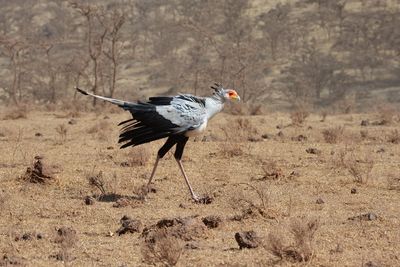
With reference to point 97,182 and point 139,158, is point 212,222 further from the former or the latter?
point 139,158

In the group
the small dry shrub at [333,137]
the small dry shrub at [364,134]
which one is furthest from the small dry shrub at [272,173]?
the small dry shrub at [364,134]

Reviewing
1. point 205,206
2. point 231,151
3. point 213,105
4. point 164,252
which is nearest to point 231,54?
point 231,151

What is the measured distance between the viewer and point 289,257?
472 centimetres

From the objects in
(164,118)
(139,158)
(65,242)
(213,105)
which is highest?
(213,105)

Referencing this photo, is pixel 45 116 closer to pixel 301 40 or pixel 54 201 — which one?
pixel 54 201

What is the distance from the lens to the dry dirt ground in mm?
4863

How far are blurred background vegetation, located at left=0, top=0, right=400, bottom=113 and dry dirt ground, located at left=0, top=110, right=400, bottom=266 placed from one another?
18.8m

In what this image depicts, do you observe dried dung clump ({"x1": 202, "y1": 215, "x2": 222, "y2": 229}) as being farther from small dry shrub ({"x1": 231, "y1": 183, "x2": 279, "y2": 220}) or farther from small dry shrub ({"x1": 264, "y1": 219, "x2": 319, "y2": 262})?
small dry shrub ({"x1": 264, "y1": 219, "x2": 319, "y2": 262})

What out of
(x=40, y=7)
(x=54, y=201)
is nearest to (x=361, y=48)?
(x=40, y=7)

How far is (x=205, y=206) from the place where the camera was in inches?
270

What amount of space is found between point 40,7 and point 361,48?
118 feet

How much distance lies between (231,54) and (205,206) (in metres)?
28.3

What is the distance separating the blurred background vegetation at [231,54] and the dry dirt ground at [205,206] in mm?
18806

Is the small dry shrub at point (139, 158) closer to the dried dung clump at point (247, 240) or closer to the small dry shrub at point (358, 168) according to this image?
the small dry shrub at point (358, 168)
